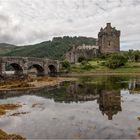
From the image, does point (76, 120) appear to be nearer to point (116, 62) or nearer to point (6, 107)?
point (6, 107)

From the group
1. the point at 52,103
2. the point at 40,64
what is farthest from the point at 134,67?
the point at 52,103

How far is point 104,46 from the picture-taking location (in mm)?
175750

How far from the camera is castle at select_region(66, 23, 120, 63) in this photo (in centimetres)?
17250

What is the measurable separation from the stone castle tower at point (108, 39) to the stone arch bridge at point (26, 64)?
40.8 m

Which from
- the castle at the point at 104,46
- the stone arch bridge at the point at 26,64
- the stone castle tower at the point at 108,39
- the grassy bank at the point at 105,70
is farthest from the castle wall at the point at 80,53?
the grassy bank at the point at 105,70

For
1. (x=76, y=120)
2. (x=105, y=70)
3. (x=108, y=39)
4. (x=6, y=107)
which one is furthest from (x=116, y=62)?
(x=76, y=120)

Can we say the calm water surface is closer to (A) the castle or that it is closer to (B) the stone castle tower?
(A) the castle

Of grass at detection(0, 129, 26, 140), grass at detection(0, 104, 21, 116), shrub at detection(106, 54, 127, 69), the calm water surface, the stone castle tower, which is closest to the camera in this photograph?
grass at detection(0, 129, 26, 140)

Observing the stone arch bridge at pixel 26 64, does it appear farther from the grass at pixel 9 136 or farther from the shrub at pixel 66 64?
the grass at pixel 9 136

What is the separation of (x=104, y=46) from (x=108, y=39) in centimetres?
477

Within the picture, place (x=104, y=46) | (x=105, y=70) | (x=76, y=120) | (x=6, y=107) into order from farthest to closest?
(x=104, y=46)
(x=105, y=70)
(x=6, y=107)
(x=76, y=120)

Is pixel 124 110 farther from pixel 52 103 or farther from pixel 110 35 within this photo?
pixel 110 35

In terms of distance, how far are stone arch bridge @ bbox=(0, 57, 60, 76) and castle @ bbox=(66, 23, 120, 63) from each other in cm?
2664

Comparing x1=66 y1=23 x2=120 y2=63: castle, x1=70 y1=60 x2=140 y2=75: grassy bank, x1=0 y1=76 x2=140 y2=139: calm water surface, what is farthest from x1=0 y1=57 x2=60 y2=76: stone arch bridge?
x1=0 y1=76 x2=140 y2=139: calm water surface
